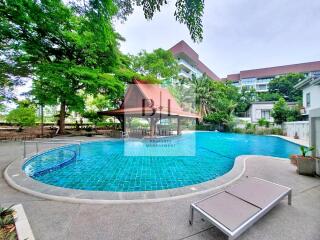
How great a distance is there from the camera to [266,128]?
22.7 m

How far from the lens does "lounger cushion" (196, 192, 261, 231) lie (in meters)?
2.20

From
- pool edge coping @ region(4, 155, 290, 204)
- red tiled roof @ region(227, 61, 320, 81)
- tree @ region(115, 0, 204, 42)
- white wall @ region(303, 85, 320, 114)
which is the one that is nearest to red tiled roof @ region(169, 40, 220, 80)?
red tiled roof @ region(227, 61, 320, 81)

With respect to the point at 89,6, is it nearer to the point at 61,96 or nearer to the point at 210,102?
the point at 61,96

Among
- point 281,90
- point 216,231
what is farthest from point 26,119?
point 281,90

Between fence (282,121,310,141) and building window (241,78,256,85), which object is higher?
building window (241,78,256,85)

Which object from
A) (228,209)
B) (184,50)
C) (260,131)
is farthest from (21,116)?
(184,50)

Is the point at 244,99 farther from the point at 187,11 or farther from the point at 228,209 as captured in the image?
the point at 228,209

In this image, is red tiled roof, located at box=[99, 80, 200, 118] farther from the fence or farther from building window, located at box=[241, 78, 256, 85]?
building window, located at box=[241, 78, 256, 85]

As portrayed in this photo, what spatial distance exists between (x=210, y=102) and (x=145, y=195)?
31380mm

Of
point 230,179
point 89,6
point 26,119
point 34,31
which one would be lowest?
point 230,179

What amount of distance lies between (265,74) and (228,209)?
218 feet

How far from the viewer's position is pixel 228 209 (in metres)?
2.48

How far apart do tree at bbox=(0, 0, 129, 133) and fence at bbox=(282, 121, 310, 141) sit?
62.2ft

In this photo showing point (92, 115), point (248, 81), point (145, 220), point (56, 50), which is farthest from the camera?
point (248, 81)
